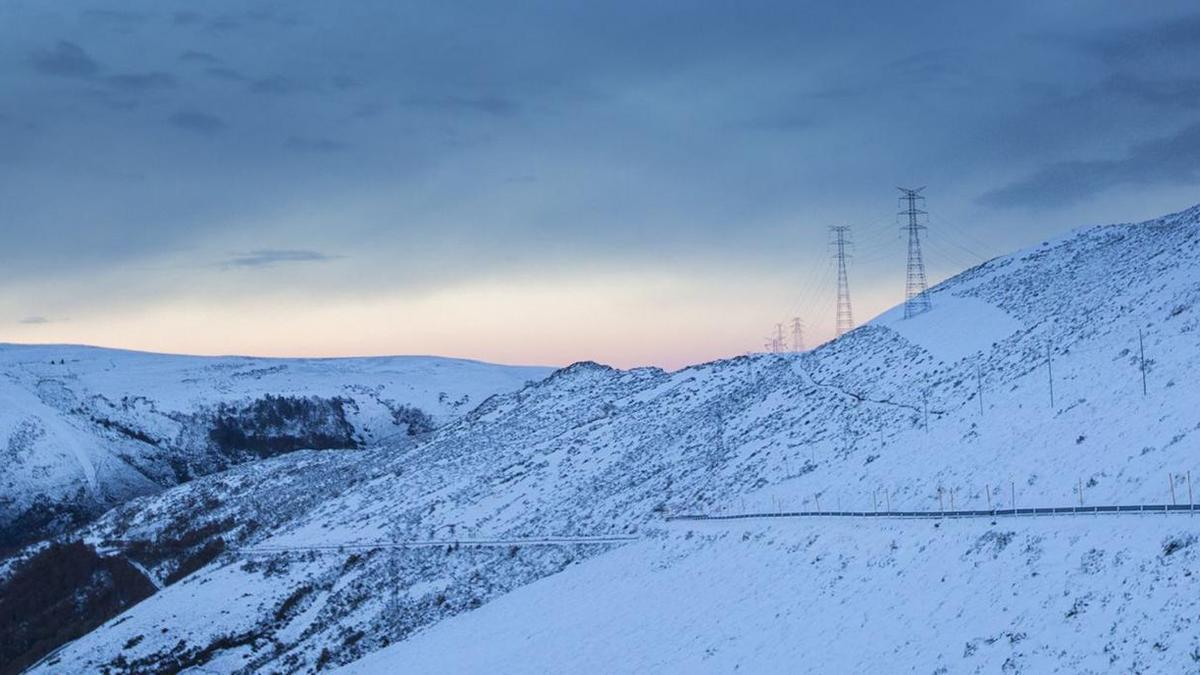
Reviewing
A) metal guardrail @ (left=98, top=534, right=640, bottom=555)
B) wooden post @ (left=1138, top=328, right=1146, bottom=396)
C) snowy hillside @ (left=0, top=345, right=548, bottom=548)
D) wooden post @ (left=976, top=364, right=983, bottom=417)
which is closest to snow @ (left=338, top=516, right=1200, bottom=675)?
metal guardrail @ (left=98, top=534, right=640, bottom=555)

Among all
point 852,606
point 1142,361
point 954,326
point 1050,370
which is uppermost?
point 954,326

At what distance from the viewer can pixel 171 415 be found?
140625 millimetres

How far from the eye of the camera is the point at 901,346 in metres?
82.1

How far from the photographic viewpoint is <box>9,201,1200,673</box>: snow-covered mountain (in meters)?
31.3

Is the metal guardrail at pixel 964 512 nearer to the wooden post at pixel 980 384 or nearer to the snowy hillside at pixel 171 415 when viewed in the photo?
the wooden post at pixel 980 384

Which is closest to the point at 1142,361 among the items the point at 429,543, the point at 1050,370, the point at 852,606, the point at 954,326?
the point at 1050,370

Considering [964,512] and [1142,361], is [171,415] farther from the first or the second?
[964,512]

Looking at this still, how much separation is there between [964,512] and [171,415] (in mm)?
119696

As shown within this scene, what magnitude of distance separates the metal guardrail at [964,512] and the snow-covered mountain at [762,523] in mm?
633

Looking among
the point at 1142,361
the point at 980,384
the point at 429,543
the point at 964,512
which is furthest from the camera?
the point at 429,543

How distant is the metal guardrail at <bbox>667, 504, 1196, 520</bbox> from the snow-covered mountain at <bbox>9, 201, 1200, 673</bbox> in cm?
63

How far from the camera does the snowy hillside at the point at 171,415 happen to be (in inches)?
4803

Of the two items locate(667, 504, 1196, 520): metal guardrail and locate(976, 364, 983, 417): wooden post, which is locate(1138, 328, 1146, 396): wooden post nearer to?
locate(976, 364, 983, 417): wooden post

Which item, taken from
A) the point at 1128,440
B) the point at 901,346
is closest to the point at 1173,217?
the point at 901,346
